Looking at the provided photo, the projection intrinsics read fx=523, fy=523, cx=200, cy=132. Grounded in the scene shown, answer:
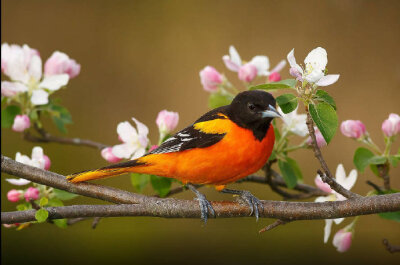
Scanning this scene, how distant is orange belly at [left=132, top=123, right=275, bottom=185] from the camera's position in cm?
176

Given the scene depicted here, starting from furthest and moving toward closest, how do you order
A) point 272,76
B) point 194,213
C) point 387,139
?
point 272,76 < point 387,139 < point 194,213

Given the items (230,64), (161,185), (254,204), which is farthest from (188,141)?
(230,64)

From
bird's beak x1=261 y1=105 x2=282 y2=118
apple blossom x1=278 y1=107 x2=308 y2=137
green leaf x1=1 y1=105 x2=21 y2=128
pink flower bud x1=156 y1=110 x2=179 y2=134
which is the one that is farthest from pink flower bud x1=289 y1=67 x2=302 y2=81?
green leaf x1=1 y1=105 x2=21 y2=128

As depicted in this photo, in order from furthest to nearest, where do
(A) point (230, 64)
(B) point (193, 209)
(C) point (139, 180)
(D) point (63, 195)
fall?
(A) point (230, 64), (C) point (139, 180), (D) point (63, 195), (B) point (193, 209)

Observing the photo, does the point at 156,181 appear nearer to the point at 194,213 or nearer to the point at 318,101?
the point at 194,213

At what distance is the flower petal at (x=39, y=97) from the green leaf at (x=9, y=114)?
0.16m

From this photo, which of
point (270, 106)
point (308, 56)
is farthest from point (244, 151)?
point (308, 56)

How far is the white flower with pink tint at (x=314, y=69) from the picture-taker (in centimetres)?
142

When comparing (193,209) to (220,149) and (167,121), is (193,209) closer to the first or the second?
(220,149)

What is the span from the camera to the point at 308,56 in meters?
1.45

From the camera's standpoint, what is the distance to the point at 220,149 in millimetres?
1776

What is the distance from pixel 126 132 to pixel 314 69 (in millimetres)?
766

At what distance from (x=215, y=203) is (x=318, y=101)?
0.45 m

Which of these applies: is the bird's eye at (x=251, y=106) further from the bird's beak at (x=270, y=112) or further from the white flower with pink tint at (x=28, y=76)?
the white flower with pink tint at (x=28, y=76)
